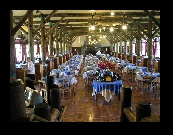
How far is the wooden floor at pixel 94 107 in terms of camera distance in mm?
6527

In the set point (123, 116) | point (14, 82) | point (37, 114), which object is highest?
point (14, 82)

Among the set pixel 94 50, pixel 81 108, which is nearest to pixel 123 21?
pixel 81 108

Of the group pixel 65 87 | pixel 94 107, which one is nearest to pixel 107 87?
pixel 94 107

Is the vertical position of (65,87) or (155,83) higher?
(155,83)

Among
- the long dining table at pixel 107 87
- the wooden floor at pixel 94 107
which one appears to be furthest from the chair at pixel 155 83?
the long dining table at pixel 107 87

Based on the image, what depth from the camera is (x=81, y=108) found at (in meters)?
7.51

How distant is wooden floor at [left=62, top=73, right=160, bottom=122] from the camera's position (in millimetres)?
6527

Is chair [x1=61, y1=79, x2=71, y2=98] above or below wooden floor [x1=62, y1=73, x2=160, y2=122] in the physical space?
above

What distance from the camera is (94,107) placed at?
25.1 ft

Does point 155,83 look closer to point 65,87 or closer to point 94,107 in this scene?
point 94,107

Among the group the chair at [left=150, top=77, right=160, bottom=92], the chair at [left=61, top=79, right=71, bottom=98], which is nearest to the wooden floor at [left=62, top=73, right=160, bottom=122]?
the chair at [left=61, top=79, right=71, bottom=98]

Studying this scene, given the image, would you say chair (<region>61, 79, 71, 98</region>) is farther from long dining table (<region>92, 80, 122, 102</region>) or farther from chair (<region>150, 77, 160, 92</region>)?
chair (<region>150, 77, 160, 92</region>)
